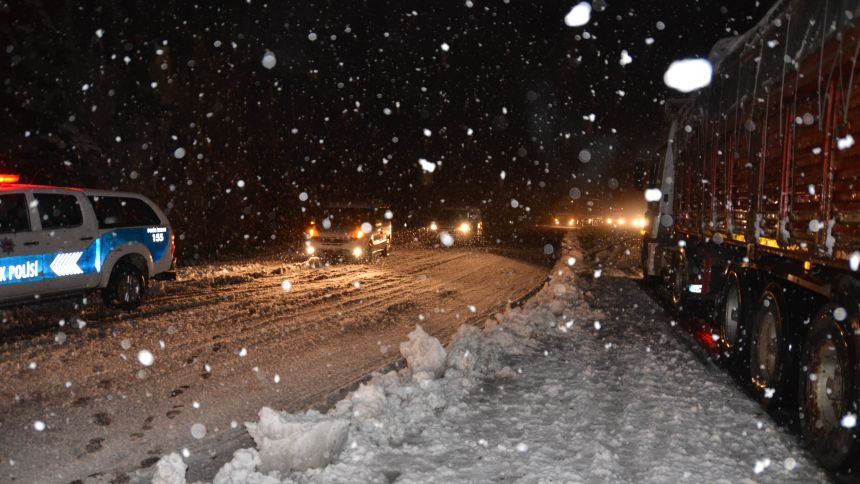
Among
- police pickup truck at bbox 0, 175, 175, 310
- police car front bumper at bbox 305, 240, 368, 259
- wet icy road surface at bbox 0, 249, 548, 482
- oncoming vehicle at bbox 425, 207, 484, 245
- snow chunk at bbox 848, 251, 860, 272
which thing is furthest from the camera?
oncoming vehicle at bbox 425, 207, 484, 245

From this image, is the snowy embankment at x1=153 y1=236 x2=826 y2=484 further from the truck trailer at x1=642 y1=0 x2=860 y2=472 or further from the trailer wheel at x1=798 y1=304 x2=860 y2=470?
the truck trailer at x1=642 y1=0 x2=860 y2=472

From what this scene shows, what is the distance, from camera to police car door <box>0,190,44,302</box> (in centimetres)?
816

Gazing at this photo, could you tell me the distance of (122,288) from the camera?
397 inches

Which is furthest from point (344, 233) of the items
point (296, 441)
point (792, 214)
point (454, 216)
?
point (296, 441)

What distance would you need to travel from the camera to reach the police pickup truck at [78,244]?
8383 mm

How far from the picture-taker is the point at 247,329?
8.88 metres

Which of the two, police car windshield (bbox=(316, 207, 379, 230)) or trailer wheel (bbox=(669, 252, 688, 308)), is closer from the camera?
trailer wheel (bbox=(669, 252, 688, 308))

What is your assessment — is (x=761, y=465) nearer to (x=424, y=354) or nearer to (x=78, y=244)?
(x=424, y=354)

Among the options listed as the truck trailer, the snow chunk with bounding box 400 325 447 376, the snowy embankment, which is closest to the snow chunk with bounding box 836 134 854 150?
the truck trailer

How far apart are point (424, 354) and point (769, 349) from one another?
3466 mm

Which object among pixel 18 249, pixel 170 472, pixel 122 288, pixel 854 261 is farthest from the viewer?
pixel 122 288

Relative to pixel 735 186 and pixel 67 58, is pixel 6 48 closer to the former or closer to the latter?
pixel 67 58

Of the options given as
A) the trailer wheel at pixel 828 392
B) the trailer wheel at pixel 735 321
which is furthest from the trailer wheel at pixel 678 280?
the trailer wheel at pixel 828 392

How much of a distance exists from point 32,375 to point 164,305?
168 inches
